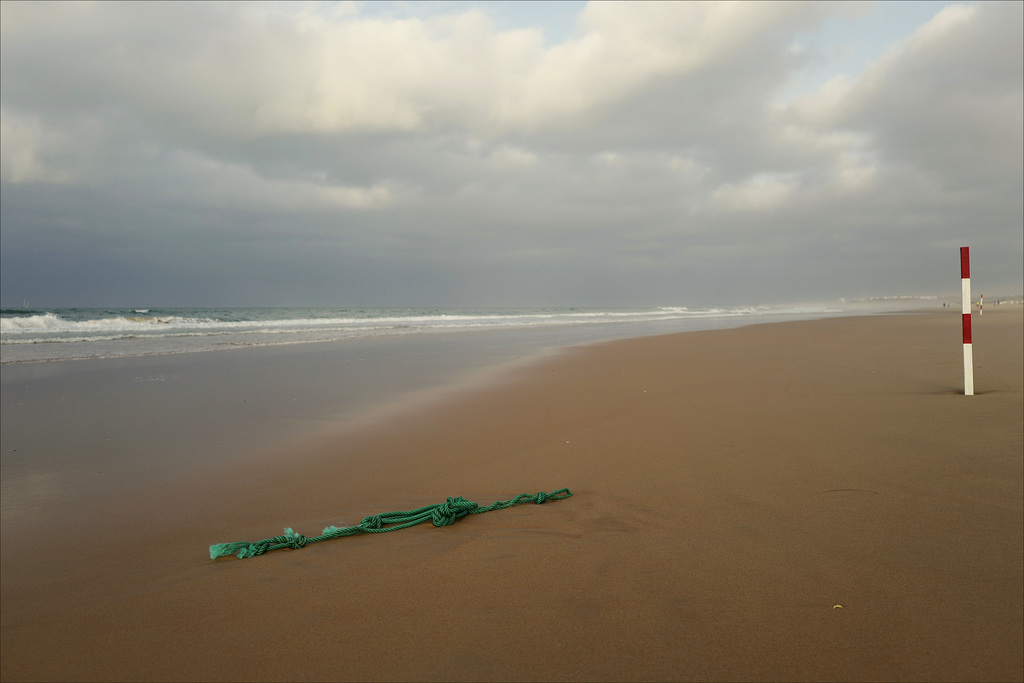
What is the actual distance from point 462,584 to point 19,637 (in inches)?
65.7

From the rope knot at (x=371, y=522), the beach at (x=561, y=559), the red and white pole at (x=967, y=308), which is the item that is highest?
the red and white pole at (x=967, y=308)

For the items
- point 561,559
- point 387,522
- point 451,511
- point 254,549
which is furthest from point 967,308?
point 254,549

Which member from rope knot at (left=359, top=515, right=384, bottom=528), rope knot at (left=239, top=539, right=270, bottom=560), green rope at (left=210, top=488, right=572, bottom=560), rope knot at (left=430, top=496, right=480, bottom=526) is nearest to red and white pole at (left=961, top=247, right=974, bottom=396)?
green rope at (left=210, top=488, right=572, bottom=560)

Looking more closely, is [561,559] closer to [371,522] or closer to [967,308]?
[371,522]

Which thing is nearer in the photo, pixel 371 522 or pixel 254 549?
pixel 254 549

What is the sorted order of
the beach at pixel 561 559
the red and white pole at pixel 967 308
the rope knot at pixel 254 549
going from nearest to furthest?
1. the beach at pixel 561 559
2. the rope knot at pixel 254 549
3. the red and white pole at pixel 967 308

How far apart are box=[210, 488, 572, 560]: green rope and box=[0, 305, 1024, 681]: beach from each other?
0.05m

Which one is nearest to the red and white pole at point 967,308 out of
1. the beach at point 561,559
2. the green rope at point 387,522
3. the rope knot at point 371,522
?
the beach at point 561,559

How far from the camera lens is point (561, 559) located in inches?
95.6

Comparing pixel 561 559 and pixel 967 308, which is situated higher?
pixel 967 308

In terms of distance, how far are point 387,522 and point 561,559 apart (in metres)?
1.01

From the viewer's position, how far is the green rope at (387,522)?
261 cm

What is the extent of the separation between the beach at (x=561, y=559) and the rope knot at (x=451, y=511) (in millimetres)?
53

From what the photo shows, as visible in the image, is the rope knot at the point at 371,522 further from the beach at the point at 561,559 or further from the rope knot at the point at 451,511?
the rope knot at the point at 451,511
